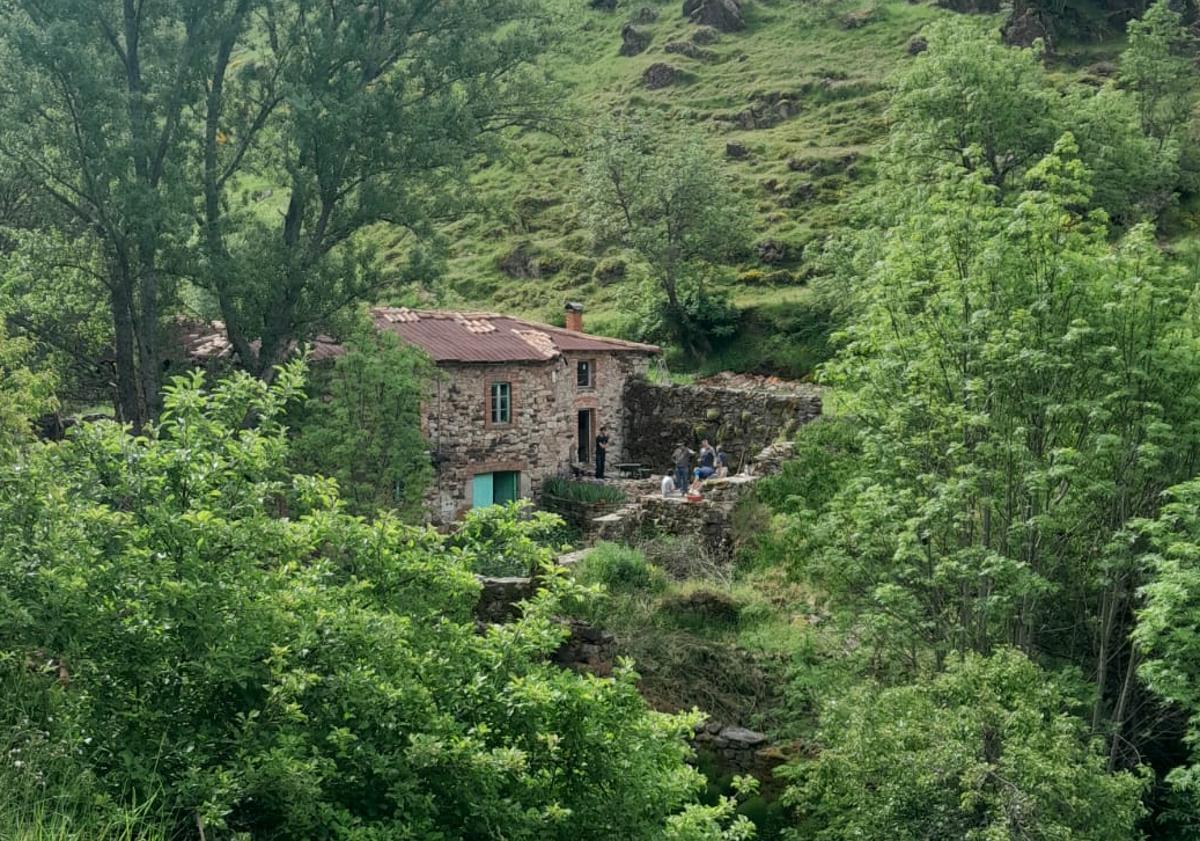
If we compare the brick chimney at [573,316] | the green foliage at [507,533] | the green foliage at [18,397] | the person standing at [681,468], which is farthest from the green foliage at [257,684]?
the brick chimney at [573,316]

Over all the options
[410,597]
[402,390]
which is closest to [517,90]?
[402,390]

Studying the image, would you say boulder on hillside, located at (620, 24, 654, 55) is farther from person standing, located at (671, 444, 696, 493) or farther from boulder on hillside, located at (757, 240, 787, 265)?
person standing, located at (671, 444, 696, 493)

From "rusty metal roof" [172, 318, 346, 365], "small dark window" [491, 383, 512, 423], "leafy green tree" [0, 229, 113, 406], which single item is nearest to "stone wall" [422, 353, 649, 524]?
"small dark window" [491, 383, 512, 423]

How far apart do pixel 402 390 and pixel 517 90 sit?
6543 mm

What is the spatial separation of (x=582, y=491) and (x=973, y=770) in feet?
67.3

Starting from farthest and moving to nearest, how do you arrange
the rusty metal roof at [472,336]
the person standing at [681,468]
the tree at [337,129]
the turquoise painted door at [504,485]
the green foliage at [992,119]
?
the green foliage at [992,119]
the person standing at [681,468]
the turquoise painted door at [504,485]
the rusty metal roof at [472,336]
the tree at [337,129]

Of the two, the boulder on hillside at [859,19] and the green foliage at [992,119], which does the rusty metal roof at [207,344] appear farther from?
the boulder on hillside at [859,19]

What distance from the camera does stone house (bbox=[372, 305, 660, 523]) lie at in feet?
97.8

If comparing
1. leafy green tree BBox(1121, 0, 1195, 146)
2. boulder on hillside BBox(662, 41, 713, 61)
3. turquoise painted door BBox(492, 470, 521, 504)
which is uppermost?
boulder on hillside BBox(662, 41, 713, 61)

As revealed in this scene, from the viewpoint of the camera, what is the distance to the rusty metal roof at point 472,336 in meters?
29.9

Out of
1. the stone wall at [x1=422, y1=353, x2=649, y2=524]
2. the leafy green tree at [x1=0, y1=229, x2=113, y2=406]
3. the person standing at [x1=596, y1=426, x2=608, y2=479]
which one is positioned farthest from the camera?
the person standing at [x1=596, y1=426, x2=608, y2=479]

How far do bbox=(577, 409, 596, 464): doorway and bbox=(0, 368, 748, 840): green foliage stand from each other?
27.5 metres

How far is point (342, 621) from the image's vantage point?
315 inches

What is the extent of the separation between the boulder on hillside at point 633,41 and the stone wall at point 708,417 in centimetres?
4275
